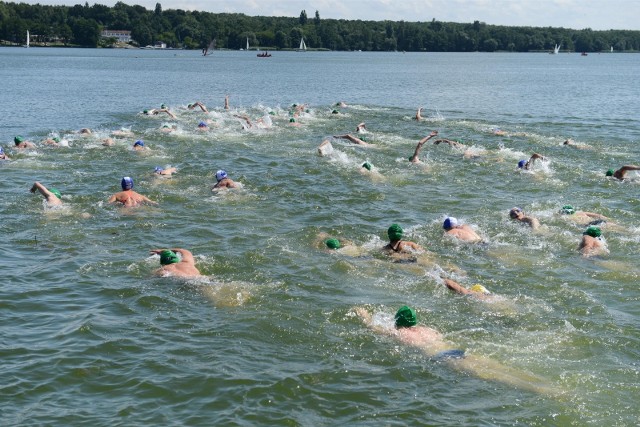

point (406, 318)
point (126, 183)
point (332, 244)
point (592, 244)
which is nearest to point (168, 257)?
point (332, 244)

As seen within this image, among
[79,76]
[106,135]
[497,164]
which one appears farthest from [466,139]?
[79,76]

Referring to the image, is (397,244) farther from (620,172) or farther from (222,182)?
(620,172)

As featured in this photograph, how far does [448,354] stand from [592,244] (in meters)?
6.97

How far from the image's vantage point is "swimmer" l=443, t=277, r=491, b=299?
13.1 metres

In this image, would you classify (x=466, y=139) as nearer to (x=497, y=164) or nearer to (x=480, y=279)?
(x=497, y=164)

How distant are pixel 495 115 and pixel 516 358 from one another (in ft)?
119

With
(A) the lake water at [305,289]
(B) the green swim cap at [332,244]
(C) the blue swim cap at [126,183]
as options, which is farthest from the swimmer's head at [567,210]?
(C) the blue swim cap at [126,183]

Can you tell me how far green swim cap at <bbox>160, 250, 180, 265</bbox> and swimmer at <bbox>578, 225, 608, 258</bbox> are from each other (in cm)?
929

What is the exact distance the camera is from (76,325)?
39.8ft

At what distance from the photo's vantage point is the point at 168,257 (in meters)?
14.1

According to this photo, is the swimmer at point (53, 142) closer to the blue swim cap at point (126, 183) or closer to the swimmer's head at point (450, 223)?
the blue swim cap at point (126, 183)

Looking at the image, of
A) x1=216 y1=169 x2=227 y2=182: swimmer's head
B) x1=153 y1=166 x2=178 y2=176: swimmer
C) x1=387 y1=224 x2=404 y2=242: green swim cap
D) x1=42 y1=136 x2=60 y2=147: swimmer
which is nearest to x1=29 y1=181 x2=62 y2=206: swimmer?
x1=153 y1=166 x2=178 y2=176: swimmer

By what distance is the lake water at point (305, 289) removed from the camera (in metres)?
9.80

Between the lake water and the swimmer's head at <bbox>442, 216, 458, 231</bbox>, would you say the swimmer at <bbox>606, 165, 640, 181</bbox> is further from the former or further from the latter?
the swimmer's head at <bbox>442, 216, 458, 231</bbox>
